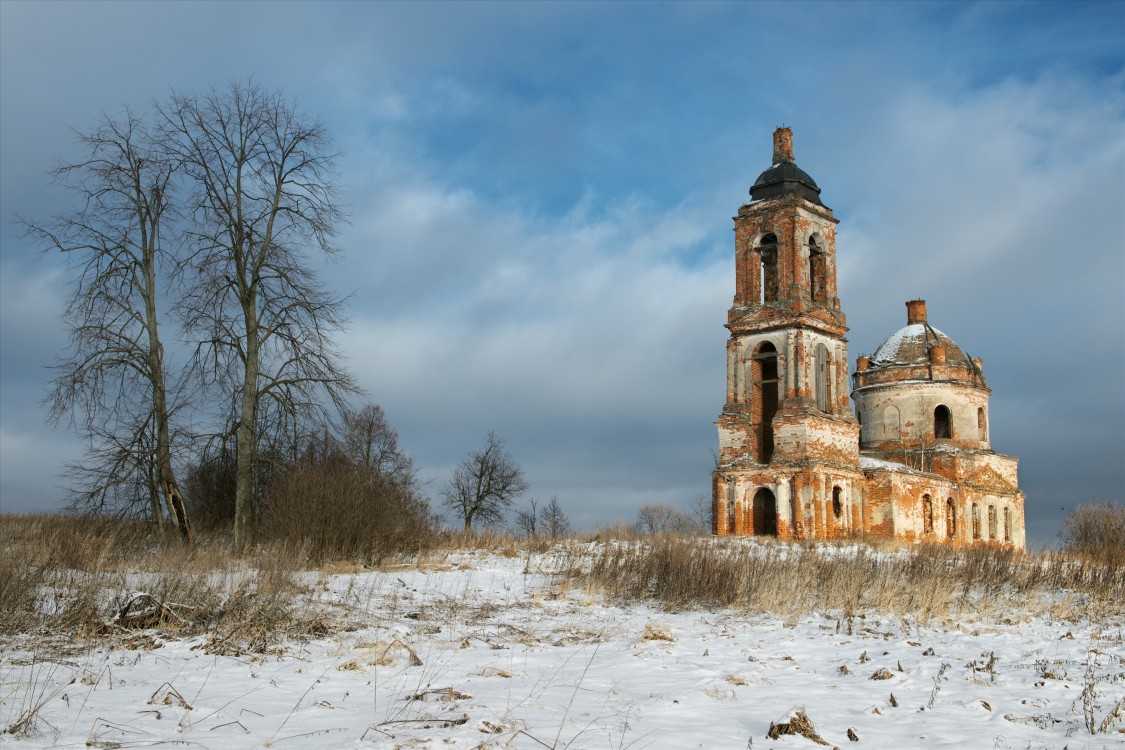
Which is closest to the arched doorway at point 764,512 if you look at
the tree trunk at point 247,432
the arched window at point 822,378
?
the arched window at point 822,378

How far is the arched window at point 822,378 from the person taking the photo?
3681 cm

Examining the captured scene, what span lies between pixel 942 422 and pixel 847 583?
110 ft

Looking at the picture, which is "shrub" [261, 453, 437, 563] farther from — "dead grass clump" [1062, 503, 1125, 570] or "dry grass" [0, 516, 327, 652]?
"dead grass clump" [1062, 503, 1125, 570]

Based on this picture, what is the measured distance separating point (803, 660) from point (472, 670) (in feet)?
9.71

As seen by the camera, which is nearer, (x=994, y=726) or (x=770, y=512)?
(x=994, y=726)

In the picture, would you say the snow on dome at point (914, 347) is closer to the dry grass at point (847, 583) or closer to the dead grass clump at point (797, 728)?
the dry grass at point (847, 583)

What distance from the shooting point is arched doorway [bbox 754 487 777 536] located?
3600 centimetres

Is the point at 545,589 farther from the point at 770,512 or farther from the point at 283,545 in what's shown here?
the point at 770,512

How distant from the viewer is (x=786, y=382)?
116ft

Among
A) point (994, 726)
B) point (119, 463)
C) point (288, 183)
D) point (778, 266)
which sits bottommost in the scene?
point (994, 726)

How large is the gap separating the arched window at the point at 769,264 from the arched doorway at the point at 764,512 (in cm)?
750

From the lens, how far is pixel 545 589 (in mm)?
12727

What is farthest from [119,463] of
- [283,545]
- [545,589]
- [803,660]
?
[803,660]

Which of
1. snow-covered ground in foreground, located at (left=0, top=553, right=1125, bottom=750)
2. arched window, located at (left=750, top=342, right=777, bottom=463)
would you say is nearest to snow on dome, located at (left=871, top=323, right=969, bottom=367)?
arched window, located at (left=750, top=342, right=777, bottom=463)
